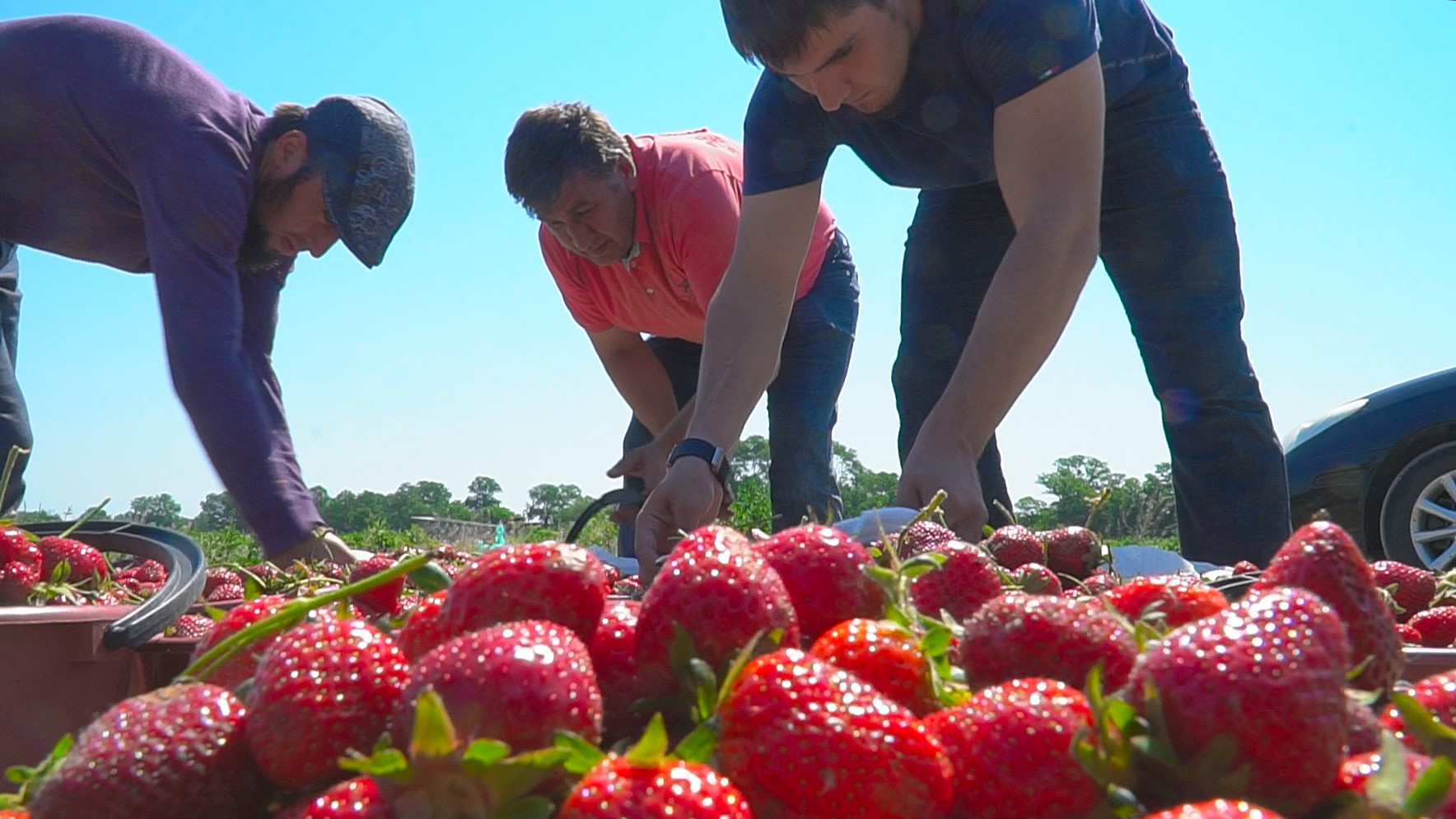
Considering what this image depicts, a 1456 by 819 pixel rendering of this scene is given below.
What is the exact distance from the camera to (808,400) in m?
3.66

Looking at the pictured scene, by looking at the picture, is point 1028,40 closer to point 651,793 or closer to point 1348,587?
point 1348,587

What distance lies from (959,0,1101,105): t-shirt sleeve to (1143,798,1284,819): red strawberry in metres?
1.66

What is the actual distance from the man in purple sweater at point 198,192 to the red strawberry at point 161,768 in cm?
166

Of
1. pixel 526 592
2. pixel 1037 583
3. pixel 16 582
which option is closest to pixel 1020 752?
pixel 526 592

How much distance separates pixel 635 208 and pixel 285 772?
9.29ft

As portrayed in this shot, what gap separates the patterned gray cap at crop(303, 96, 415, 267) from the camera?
112 inches

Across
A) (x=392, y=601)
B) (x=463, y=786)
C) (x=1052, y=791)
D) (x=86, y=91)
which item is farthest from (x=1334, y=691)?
(x=86, y=91)

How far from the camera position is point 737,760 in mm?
658

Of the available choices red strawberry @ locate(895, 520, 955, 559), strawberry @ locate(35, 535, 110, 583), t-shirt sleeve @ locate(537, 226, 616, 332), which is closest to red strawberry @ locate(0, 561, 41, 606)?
strawberry @ locate(35, 535, 110, 583)

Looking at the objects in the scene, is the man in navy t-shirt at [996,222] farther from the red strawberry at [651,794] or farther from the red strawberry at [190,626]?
the red strawberry at [651,794]

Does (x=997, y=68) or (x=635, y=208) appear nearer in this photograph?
(x=997, y=68)

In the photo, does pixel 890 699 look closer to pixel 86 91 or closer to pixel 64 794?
pixel 64 794

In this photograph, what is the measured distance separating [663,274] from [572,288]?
42cm

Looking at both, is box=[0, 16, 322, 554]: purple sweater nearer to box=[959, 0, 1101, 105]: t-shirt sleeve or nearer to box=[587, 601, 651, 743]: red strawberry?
box=[959, 0, 1101, 105]: t-shirt sleeve
